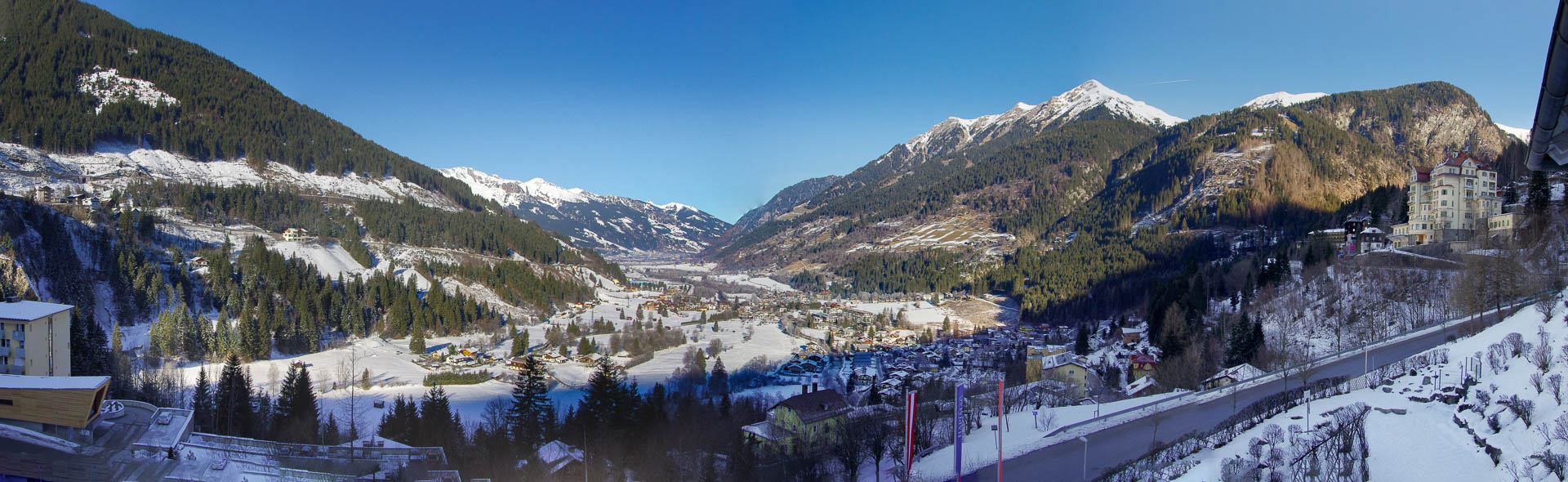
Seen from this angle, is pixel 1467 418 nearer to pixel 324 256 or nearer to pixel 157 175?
pixel 324 256

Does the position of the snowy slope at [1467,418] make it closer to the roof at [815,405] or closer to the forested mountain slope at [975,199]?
the roof at [815,405]

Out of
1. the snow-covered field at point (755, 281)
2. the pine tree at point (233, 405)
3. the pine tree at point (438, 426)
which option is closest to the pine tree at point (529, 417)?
the pine tree at point (438, 426)

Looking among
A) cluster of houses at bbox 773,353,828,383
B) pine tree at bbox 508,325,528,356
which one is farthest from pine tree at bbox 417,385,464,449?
cluster of houses at bbox 773,353,828,383

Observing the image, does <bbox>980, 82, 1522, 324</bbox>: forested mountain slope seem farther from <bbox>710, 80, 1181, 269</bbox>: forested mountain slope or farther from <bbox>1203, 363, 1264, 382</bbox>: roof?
<bbox>1203, 363, 1264, 382</bbox>: roof

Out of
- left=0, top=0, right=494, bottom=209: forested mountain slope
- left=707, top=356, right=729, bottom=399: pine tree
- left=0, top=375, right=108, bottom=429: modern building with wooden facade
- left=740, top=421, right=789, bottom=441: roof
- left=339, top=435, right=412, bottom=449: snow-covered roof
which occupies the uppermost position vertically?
left=0, top=0, right=494, bottom=209: forested mountain slope

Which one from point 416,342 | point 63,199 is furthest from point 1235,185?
point 63,199

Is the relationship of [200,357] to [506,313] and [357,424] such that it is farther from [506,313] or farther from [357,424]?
[506,313]

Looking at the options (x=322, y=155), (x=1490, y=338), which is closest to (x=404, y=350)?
(x=1490, y=338)
